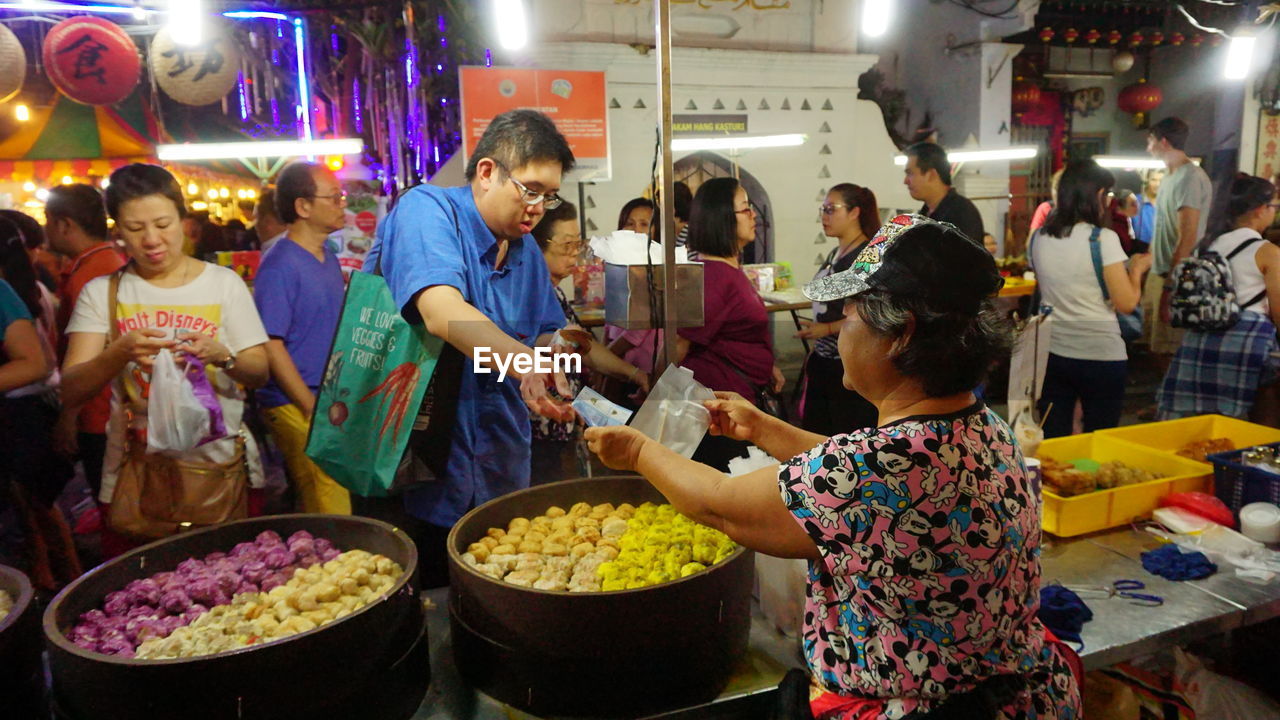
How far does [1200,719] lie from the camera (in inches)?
90.5

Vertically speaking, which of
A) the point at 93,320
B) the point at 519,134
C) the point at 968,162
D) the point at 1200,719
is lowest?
the point at 1200,719

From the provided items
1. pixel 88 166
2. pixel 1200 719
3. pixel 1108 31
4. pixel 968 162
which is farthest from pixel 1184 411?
pixel 88 166

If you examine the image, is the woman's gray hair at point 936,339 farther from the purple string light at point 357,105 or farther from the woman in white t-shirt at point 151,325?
the purple string light at point 357,105

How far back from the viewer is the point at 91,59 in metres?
5.80

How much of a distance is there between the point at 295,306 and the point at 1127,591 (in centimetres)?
306

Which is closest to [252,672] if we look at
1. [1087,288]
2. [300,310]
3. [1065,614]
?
[1065,614]

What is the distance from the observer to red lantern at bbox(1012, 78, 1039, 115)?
11047 mm

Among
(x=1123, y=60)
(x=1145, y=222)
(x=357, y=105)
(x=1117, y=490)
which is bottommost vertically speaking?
(x=1117, y=490)

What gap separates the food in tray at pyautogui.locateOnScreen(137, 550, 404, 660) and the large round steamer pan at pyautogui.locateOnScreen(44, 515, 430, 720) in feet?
0.31

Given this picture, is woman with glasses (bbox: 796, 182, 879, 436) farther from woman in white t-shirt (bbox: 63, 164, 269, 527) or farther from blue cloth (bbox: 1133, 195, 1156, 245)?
blue cloth (bbox: 1133, 195, 1156, 245)

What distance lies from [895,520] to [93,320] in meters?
2.40

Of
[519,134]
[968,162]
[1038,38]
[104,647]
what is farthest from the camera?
[1038,38]

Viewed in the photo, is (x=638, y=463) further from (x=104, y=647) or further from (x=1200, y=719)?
(x=1200, y=719)

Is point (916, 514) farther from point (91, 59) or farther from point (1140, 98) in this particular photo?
point (1140, 98)
